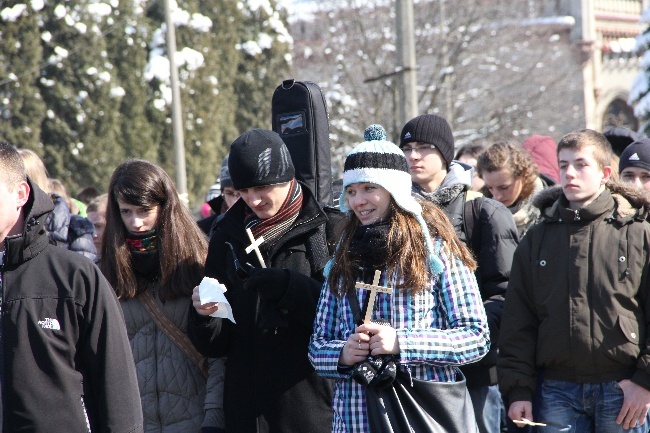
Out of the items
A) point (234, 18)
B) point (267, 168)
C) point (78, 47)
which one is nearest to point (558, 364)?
point (267, 168)

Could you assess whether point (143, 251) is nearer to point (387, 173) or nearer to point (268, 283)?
point (268, 283)

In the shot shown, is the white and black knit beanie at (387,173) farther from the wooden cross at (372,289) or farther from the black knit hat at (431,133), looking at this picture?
the black knit hat at (431,133)

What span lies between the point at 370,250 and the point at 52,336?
1249mm

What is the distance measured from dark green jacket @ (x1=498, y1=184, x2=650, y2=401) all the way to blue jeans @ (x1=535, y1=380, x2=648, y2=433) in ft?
0.15

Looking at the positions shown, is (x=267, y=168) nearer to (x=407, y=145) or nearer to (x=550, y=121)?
(x=407, y=145)

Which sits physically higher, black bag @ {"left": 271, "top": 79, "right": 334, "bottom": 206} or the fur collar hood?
black bag @ {"left": 271, "top": 79, "right": 334, "bottom": 206}

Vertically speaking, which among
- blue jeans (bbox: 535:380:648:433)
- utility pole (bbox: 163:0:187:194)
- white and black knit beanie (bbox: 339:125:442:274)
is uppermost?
utility pole (bbox: 163:0:187:194)

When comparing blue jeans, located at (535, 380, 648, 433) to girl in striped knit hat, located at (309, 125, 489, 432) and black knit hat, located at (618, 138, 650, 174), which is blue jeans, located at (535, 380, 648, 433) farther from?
black knit hat, located at (618, 138, 650, 174)

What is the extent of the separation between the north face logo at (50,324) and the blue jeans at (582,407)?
91.5 inches

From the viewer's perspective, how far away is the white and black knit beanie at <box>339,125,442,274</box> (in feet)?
13.1

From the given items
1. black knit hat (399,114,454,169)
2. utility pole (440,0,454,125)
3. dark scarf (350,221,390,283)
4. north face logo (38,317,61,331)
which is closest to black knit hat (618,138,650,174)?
black knit hat (399,114,454,169)

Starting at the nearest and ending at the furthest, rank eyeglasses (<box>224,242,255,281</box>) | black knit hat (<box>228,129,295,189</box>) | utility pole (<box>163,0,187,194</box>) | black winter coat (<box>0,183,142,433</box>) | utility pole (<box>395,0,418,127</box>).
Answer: black winter coat (<box>0,183,142,433</box>) < eyeglasses (<box>224,242,255,281</box>) < black knit hat (<box>228,129,295,189</box>) < utility pole (<box>395,0,418,127</box>) < utility pole (<box>163,0,187,194</box>)

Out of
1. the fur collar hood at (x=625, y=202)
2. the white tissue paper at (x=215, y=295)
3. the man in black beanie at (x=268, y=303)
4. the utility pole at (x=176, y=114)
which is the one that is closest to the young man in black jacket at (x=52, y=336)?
the white tissue paper at (x=215, y=295)

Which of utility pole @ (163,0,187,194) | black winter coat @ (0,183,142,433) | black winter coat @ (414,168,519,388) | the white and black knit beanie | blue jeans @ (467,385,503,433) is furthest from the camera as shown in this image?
utility pole @ (163,0,187,194)
